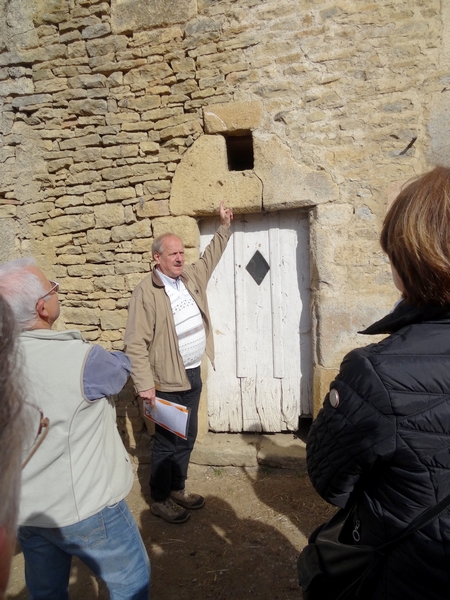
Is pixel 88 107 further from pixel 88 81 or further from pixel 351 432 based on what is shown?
pixel 351 432

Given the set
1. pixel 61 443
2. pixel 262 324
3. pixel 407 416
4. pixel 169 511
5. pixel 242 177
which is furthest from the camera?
pixel 262 324

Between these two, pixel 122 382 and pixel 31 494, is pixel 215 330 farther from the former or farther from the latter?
pixel 31 494

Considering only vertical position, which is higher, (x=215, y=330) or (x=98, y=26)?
(x=98, y=26)

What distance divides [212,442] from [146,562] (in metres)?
1.93

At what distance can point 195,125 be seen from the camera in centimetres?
340

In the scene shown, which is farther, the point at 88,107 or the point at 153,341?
the point at 88,107

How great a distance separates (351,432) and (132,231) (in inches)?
115

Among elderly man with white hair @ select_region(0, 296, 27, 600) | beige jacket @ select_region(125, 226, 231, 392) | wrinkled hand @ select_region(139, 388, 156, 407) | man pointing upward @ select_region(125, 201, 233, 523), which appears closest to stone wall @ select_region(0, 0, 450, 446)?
man pointing upward @ select_region(125, 201, 233, 523)

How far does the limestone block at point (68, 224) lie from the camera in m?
3.63

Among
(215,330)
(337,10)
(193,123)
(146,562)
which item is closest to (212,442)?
(215,330)

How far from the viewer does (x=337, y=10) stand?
3.06 meters

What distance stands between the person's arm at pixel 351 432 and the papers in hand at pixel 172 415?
1545mm

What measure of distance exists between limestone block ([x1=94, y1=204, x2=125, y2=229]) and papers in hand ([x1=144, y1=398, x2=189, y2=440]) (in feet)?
5.54

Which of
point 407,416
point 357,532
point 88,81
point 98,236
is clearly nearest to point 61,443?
point 357,532
